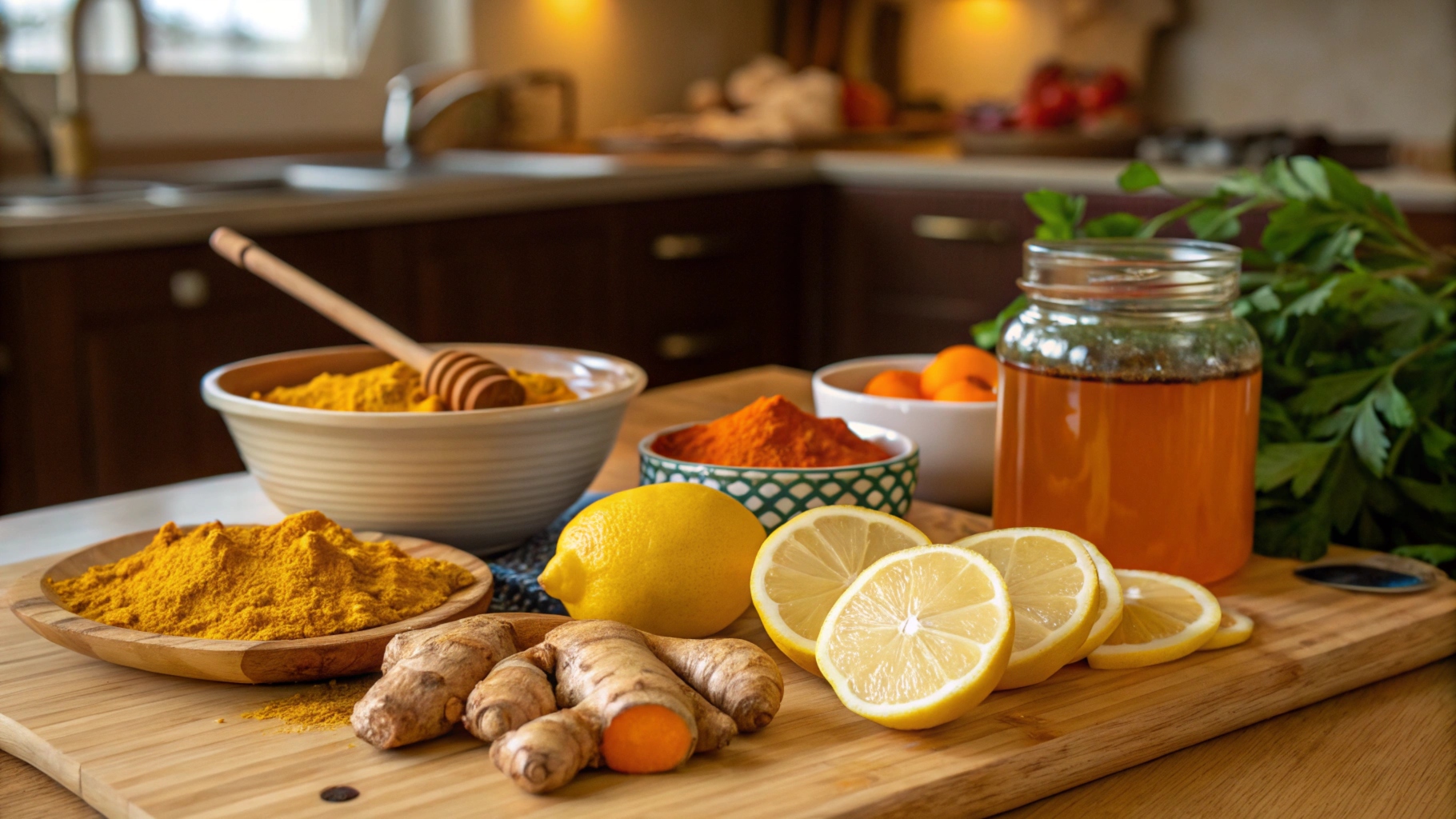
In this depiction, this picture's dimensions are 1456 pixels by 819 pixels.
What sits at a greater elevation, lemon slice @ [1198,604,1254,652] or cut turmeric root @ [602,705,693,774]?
cut turmeric root @ [602,705,693,774]

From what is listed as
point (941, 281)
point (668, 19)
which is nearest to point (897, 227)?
point (941, 281)

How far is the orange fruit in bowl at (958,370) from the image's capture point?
3.57 feet

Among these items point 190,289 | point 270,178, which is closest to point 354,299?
point 190,289

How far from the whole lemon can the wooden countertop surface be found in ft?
0.70

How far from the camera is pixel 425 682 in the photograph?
621 millimetres

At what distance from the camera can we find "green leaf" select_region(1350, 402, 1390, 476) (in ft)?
2.99

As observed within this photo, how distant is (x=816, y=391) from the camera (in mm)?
1125

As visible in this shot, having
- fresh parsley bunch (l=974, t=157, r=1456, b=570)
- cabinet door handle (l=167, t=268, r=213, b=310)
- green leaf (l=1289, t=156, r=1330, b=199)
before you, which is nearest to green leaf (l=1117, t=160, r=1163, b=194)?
fresh parsley bunch (l=974, t=157, r=1456, b=570)

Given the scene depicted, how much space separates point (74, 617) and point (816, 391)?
597 mm

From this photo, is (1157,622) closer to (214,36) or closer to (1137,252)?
(1137,252)

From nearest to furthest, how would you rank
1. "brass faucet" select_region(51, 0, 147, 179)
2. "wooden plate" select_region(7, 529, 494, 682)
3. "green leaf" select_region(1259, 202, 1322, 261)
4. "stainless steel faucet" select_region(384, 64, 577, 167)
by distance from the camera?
1. "wooden plate" select_region(7, 529, 494, 682)
2. "green leaf" select_region(1259, 202, 1322, 261)
3. "brass faucet" select_region(51, 0, 147, 179)
4. "stainless steel faucet" select_region(384, 64, 577, 167)

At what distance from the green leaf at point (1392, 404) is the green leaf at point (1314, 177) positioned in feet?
0.55

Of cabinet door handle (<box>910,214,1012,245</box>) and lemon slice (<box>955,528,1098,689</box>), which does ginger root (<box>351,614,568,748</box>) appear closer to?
lemon slice (<box>955,528,1098,689</box>)

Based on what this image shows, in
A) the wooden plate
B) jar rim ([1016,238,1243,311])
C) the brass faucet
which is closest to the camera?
the wooden plate
